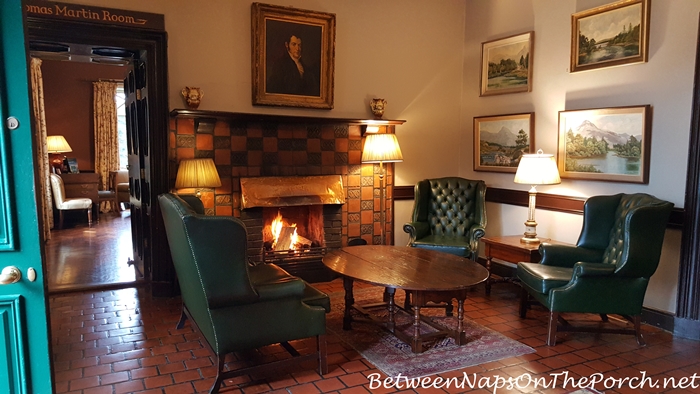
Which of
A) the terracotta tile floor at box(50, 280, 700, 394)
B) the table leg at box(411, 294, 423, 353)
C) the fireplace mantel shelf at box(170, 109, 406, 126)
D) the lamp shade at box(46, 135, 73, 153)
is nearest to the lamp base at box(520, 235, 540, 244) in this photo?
the terracotta tile floor at box(50, 280, 700, 394)

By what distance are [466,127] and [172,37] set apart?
3.40 meters

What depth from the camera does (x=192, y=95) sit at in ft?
Result: 14.5

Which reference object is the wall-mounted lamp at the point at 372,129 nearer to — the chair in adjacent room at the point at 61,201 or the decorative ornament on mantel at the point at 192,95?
the decorative ornament on mantel at the point at 192,95

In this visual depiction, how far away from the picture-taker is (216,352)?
106 inches

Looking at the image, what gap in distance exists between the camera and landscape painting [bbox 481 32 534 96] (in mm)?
4980

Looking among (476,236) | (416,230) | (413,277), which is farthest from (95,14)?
(476,236)

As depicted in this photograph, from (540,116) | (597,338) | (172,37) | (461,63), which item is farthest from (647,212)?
(172,37)

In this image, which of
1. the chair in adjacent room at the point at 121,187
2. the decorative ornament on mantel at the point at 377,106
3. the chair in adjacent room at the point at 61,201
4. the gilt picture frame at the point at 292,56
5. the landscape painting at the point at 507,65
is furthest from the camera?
the chair in adjacent room at the point at 121,187

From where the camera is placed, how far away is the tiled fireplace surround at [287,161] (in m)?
4.60

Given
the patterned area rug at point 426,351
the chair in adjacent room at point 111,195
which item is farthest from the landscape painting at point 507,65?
the chair in adjacent room at point 111,195

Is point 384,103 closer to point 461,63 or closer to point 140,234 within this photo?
point 461,63

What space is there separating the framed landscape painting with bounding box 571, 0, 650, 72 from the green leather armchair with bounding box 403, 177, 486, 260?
159 cm

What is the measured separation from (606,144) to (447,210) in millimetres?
1717

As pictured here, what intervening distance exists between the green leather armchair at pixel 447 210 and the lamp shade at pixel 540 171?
28.9 inches
